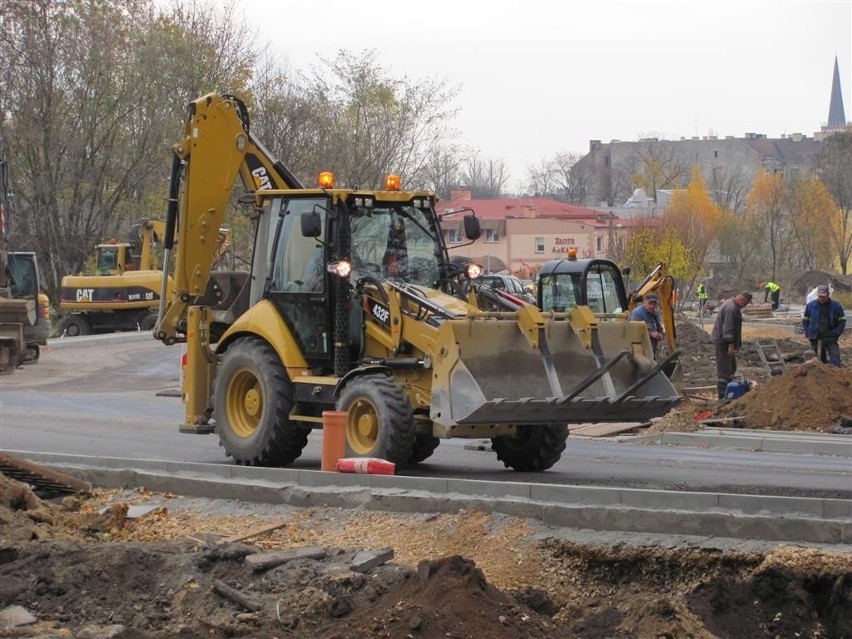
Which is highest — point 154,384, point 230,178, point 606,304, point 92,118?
point 92,118

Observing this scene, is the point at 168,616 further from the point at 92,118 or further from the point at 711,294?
the point at 711,294

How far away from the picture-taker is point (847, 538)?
8578mm

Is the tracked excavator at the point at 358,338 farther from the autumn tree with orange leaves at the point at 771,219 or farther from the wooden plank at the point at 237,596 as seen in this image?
the autumn tree with orange leaves at the point at 771,219

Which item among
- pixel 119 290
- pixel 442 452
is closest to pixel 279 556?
pixel 442 452

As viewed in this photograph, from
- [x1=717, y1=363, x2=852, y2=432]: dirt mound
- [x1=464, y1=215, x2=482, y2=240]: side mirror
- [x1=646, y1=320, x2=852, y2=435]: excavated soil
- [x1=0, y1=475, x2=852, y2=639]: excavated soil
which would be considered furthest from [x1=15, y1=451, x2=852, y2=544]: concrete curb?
[x1=717, y1=363, x2=852, y2=432]: dirt mound

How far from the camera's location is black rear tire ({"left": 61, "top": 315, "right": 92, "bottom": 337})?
146 feet

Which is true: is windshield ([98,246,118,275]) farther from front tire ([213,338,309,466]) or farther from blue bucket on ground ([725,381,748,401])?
front tire ([213,338,309,466])

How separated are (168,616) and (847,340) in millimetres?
36870

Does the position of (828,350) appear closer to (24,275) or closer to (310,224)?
(310,224)

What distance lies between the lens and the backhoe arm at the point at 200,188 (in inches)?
569

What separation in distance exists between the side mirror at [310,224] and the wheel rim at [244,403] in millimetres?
1832

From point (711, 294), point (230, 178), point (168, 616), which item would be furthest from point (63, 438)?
point (711, 294)

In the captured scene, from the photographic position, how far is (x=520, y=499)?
10273 mm

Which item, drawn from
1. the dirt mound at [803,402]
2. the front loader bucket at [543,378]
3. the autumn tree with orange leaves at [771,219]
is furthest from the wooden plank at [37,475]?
the autumn tree with orange leaves at [771,219]
